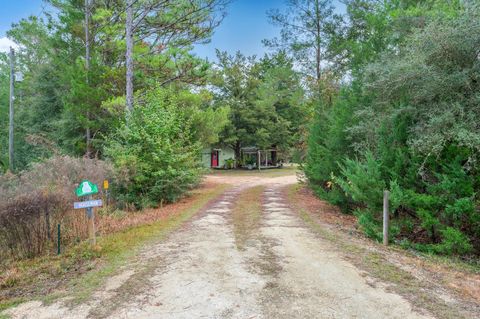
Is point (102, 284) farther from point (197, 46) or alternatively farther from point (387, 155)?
point (197, 46)

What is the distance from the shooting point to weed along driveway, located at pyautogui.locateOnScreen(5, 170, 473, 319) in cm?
293

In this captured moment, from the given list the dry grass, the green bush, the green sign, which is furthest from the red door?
the green sign

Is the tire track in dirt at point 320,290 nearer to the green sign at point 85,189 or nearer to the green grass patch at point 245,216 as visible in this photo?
the green grass patch at point 245,216

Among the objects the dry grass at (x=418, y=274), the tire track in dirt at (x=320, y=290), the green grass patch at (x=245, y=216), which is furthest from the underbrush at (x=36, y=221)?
the dry grass at (x=418, y=274)

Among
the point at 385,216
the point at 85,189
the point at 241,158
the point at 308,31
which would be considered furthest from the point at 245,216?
the point at 241,158

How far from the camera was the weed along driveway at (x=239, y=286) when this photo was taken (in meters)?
2.93

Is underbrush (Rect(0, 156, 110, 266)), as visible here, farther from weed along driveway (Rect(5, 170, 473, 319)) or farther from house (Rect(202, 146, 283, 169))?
house (Rect(202, 146, 283, 169))

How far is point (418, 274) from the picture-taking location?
402cm

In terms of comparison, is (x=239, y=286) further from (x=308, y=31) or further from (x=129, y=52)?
(x=308, y=31)

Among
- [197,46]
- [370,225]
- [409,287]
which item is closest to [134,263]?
[409,287]

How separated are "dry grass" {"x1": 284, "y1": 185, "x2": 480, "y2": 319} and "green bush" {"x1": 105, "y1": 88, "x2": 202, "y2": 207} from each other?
500 cm

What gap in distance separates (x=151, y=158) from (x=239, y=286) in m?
6.84

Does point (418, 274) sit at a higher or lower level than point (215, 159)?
lower

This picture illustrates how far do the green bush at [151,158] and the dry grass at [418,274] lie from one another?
500cm
